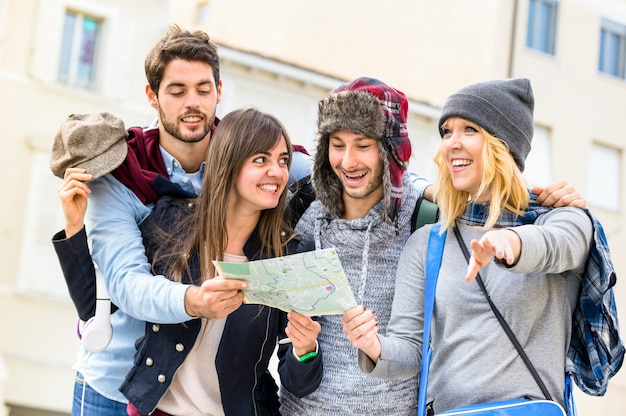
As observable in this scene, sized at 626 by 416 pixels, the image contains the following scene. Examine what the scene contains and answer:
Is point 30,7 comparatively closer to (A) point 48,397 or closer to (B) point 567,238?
(A) point 48,397

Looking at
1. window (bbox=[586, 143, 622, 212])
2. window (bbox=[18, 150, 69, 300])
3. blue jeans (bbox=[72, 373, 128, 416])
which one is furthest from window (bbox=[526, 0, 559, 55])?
blue jeans (bbox=[72, 373, 128, 416])

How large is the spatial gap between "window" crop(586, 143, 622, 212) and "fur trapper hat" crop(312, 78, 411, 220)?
1458cm

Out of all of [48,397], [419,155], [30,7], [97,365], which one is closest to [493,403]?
[97,365]

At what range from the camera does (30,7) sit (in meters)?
13.8

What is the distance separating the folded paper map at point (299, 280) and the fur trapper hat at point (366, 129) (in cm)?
82

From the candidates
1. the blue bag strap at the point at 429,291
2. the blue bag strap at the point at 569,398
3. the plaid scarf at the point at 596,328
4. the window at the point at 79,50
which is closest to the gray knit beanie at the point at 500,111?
the plaid scarf at the point at 596,328

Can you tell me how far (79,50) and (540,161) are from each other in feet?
28.5

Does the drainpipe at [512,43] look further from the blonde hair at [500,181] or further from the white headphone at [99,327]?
the white headphone at [99,327]

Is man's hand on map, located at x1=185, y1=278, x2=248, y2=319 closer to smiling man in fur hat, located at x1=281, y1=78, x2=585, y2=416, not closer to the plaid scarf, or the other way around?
smiling man in fur hat, located at x1=281, y1=78, x2=585, y2=416

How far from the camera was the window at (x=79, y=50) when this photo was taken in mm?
14188

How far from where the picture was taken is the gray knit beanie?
333cm

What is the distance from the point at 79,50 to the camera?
47.0 feet

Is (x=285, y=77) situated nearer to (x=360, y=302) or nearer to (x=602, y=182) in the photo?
(x=602, y=182)

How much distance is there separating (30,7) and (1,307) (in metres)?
4.53
